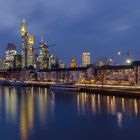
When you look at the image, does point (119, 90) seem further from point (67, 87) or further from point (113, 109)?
point (67, 87)

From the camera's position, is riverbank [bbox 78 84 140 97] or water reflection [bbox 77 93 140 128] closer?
water reflection [bbox 77 93 140 128]

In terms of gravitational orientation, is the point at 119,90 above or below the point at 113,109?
above

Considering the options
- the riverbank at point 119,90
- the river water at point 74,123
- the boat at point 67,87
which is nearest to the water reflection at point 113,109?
the river water at point 74,123

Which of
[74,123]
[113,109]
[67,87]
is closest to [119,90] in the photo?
[113,109]

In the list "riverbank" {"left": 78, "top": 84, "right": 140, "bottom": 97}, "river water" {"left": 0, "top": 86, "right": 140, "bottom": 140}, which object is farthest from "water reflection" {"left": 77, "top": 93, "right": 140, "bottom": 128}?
"riverbank" {"left": 78, "top": 84, "right": 140, "bottom": 97}

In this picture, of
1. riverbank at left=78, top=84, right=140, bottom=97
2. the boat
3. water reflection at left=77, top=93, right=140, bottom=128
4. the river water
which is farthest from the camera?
the boat

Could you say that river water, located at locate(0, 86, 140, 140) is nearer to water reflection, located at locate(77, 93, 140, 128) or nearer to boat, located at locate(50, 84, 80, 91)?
water reflection, located at locate(77, 93, 140, 128)

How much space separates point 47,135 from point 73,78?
61.6m

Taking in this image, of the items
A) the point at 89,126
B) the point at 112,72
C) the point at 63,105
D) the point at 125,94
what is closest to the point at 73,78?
the point at 112,72

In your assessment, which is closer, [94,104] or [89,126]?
[89,126]

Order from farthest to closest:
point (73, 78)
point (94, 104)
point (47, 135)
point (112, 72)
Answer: point (73, 78)
point (112, 72)
point (94, 104)
point (47, 135)

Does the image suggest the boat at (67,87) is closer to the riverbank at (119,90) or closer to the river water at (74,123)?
the riverbank at (119,90)

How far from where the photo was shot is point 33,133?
874 inches

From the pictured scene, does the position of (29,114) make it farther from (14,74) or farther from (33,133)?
(14,74)
